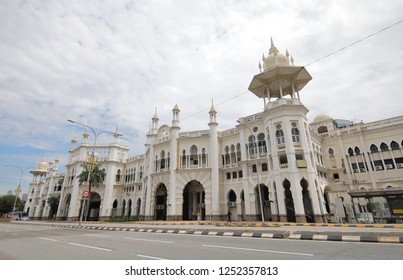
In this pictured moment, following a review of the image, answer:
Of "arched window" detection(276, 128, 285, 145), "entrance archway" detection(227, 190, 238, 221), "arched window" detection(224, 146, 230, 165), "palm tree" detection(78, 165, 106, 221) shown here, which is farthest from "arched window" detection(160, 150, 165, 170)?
"arched window" detection(276, 128, 285, 145)

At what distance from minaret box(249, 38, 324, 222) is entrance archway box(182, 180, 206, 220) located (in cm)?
1297

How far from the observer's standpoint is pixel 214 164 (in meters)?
32.2

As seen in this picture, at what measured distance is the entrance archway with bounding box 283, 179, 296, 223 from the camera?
978 inches

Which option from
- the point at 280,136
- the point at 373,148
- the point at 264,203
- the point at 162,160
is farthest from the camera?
the point at 162,160

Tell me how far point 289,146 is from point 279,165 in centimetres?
243

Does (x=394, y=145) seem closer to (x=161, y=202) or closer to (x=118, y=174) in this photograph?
(x=161, y=202)

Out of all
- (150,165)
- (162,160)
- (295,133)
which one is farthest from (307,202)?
(150,165)

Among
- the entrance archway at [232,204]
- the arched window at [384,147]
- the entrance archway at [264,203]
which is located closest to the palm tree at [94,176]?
the entrance archway at [232,204]

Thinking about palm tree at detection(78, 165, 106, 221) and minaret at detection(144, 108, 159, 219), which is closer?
minaret at detection(144, 108, 159, 219)

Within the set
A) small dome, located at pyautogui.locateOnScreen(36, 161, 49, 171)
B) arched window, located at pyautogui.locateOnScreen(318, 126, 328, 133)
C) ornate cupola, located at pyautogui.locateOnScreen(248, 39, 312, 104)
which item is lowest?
arched window, located at pyautogui.locateOnScreen(318, 126, 328, 133)

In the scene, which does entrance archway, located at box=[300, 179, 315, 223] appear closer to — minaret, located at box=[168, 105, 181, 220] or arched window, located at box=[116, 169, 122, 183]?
minaret, located at box=[168, 105, 181, 220]

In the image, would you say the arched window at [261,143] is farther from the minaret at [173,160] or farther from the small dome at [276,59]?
the minaret at [173,160]

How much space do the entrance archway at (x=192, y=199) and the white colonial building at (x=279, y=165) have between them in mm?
162

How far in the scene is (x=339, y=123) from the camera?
41.7 m
